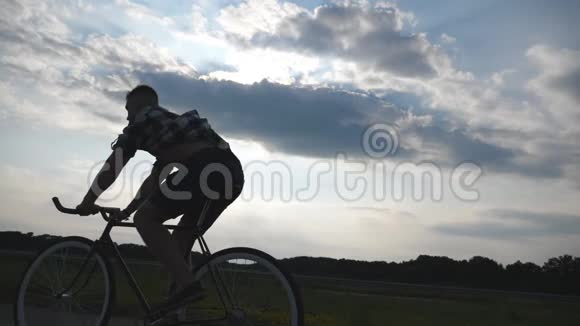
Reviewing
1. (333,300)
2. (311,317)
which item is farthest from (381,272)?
(311,317)

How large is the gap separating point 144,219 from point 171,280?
507 mm

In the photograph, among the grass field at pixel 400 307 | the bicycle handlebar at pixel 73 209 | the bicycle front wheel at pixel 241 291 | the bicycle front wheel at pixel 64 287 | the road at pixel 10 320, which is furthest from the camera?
the grass field at pixel 400 307

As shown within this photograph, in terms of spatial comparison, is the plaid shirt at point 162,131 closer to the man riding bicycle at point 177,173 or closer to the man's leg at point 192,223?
the man riding bicycle at point 177,173

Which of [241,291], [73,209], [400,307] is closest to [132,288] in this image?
[73,209]

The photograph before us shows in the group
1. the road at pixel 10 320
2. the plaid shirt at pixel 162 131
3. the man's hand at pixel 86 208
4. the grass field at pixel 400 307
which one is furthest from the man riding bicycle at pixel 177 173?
the grass field at pixel 400 307

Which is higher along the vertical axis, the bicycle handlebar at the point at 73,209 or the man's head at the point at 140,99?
the man's head at the point at 140,99

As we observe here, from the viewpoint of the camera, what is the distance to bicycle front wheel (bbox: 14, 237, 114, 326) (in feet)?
15.4

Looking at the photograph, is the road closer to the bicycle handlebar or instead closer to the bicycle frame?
the bicycle frame

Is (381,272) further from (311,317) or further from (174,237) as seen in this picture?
(174,237)

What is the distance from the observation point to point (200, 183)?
4.12 meters

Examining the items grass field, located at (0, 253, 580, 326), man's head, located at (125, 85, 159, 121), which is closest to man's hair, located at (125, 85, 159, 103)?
man's head, located at (125, 85, 159, 121)

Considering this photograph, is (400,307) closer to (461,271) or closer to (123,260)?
(123,260)

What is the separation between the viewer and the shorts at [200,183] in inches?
161

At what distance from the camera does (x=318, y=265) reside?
17.5 metres
